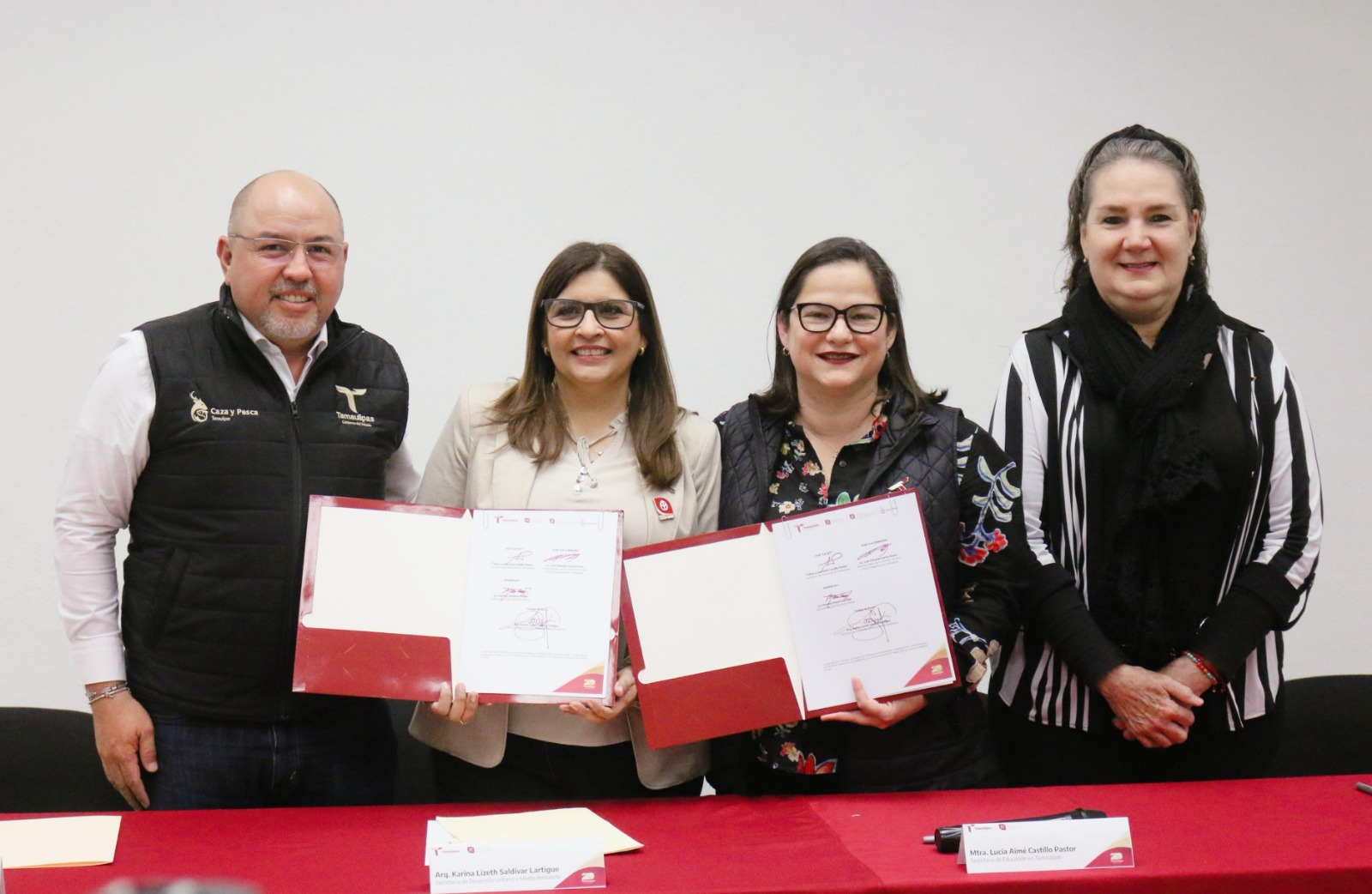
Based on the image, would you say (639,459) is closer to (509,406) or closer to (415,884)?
(509,406)

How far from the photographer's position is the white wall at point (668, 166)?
11.0 feet

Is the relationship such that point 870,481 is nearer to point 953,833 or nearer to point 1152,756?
point 953,833

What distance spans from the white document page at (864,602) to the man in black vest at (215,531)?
1019mm

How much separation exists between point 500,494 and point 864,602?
2.66 ft

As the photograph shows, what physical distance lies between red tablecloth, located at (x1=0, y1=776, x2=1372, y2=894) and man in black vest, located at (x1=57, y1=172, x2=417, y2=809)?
28cm

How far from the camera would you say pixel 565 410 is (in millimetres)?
2455

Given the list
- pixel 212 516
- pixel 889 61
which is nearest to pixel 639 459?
pixel 212 516

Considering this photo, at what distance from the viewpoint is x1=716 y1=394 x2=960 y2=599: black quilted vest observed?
2246 mm

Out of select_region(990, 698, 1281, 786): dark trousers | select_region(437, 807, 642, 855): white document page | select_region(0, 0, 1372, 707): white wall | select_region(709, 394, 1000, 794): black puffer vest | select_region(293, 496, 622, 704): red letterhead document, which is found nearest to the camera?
select_region(437, 807, 642, 855): white document page

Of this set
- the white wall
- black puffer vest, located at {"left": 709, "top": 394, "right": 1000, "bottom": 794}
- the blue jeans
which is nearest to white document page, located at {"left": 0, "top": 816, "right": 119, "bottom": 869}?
the blue jeans

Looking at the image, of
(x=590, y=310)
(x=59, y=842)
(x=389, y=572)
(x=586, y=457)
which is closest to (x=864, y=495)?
(x=586, y=457)

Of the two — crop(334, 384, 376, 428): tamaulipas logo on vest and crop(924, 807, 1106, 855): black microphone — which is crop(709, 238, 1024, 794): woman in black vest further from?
crop(334, 384, 376, 428): tamaulipas logo on vest

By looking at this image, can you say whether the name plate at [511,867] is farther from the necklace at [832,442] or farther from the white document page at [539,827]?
the necklace at [832,442]

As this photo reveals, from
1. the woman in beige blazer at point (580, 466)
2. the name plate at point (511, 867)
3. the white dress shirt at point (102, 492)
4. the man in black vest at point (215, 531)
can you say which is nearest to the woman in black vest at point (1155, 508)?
the woman in beige blazer at point (580, 466)
